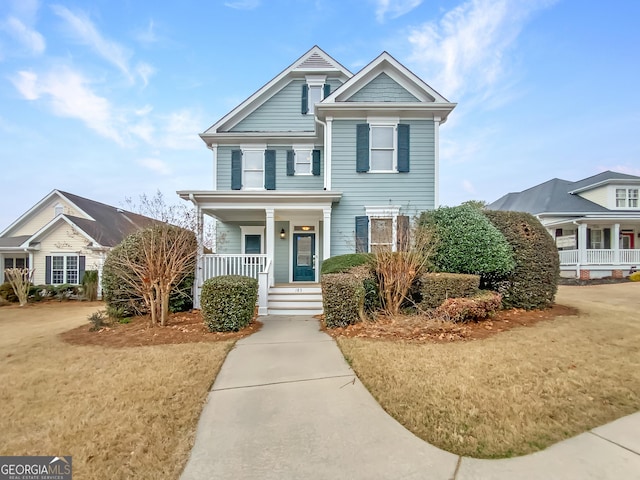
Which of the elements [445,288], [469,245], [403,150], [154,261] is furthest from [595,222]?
[154,261]

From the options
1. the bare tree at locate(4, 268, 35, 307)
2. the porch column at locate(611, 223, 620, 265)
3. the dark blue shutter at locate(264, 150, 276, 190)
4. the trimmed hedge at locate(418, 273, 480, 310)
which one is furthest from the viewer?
the porch column at locate(611, 223, 620, 265)

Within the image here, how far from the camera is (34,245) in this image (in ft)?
54.4

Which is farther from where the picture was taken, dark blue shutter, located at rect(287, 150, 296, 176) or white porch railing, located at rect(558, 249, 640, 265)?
white porch railing, located at rect(558, 249, 640, 265)

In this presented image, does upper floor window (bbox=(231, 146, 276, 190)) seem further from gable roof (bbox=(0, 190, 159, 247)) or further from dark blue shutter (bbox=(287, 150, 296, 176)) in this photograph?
gable roof (bbox=(0, 190, 159, 247))

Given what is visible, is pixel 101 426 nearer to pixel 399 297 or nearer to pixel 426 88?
pixel 399 297

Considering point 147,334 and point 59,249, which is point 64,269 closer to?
point 59,249

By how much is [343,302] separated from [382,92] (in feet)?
26.4

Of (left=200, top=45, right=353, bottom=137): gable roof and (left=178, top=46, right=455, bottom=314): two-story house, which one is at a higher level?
(left=200, top=45, right=353, bottom=137): gable roof

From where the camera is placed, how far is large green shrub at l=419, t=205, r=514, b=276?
7461mm

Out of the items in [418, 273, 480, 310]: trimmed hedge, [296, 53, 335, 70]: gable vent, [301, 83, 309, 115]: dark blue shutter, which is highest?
[296, 53, 335, 70]: gable vent

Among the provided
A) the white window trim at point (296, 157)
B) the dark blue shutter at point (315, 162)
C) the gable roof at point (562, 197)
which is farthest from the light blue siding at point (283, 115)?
the gable roof at point (562, 197)

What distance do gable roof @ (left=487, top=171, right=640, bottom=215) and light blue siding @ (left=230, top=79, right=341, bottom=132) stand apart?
1819 cm

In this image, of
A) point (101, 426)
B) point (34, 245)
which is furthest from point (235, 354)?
point (34, 245)

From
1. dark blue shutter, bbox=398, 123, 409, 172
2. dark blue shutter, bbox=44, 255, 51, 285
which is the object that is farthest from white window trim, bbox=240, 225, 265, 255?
dark blue shutter, bbox=44, 255, 51, 285
